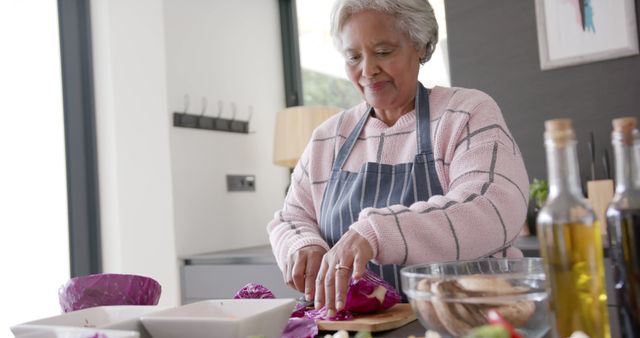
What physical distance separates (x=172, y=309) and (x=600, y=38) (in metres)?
2.07

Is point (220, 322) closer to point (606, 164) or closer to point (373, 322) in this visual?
point (373, 322)

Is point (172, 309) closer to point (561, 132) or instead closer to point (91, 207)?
point (561, 132)

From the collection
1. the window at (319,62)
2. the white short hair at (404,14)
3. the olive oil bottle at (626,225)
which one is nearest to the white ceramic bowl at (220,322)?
the olive oil bottle at (626,225)

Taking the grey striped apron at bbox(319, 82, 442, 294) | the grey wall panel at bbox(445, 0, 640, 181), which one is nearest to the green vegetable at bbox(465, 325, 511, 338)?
the grey striped apron at bbox(319, 82, 442, 294)

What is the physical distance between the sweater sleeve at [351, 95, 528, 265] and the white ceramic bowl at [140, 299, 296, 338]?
0.80ft

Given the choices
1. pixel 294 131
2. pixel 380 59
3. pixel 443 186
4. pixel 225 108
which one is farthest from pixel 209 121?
pixel 443 186

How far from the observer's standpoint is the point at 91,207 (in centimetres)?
277

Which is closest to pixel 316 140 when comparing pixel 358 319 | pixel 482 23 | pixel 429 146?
pixel 429 146

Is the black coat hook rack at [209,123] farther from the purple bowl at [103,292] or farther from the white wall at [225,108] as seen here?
the purple bowl at [103,292]

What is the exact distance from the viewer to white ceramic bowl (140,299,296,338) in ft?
2.32

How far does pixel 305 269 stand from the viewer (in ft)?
3.89

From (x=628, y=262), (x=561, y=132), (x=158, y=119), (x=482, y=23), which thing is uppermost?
(x=482, y=23)

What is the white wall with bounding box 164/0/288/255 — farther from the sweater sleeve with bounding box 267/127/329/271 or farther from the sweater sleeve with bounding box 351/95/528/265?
the sweater sleeve with bounding box 351/95/528/265

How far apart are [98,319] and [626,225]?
676 mm
